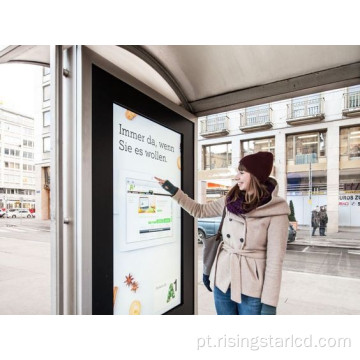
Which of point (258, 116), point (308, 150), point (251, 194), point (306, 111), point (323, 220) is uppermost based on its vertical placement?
point (306, 111)

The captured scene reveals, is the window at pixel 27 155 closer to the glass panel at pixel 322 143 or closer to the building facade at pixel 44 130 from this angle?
the building facade at pixel 44 130

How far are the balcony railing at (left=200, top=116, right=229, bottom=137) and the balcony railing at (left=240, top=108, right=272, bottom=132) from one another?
24.4 inches

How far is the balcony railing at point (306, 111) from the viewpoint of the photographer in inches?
Answer: 422

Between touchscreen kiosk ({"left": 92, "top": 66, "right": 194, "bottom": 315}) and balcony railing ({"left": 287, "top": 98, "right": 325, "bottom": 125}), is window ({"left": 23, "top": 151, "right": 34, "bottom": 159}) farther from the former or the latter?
balcony railing ({"left": 287, "top": 98, "right": 325, "bottom": 125})

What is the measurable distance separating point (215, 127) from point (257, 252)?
8.67m

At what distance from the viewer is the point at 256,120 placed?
10461 millimetres

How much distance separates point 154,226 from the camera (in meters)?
1.92

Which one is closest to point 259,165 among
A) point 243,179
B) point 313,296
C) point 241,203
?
point 243,179

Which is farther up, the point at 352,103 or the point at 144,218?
the point at 352,103

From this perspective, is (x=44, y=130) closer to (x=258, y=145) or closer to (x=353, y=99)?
(x=258, y=145)

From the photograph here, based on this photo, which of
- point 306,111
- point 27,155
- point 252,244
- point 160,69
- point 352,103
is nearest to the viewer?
point 252,244

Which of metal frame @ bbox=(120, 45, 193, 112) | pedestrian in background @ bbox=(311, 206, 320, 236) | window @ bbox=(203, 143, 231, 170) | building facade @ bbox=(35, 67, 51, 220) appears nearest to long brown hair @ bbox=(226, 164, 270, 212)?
metal frame @ bbox=(120, 45, 193, 112)
